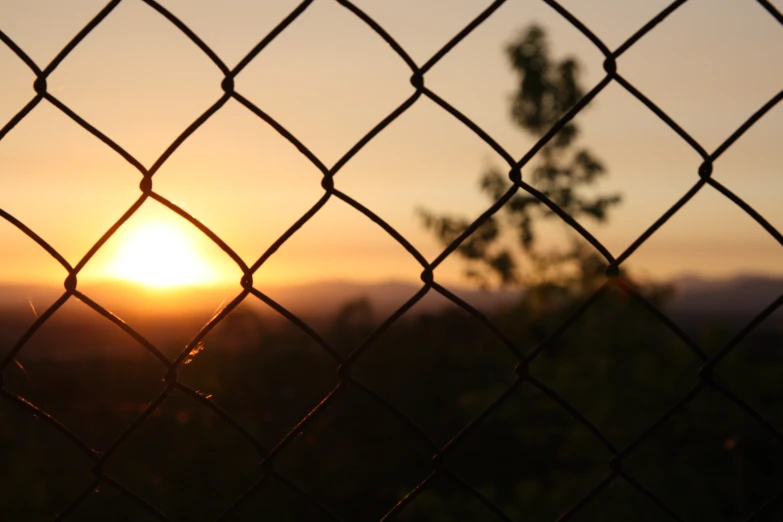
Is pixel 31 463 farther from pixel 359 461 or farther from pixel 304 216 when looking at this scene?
pixel 304 216

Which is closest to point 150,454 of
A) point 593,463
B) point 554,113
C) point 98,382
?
point 98,382

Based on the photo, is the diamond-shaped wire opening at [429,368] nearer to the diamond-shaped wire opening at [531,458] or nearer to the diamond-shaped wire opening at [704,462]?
the diamond-shaped wire opening at [531,458]

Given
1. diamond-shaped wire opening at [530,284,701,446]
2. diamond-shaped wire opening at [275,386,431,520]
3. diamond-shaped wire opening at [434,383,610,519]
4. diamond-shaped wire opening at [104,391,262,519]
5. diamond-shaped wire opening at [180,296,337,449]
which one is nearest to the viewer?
diamond-shaped wire opening at [104,391,262,519]

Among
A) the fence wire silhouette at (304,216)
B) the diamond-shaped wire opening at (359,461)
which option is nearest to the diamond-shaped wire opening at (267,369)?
the diamond-shaped wire opening at (359,461)

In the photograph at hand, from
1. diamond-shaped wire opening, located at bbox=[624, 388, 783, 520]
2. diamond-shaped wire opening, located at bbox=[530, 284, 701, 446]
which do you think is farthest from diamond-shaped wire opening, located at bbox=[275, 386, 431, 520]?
diamond-shaped wire opening, located at bbox=[530, 284, 701, 446]

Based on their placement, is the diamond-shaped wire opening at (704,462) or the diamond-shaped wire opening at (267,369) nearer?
the diamond-shaped wire opening at (704,462)

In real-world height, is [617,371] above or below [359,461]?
below

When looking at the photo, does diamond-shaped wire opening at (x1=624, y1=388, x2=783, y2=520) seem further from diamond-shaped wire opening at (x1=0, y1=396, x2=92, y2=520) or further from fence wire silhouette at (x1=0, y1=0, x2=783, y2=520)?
fence wire silhouette at (x1=0, y1=0, x2=783, y2=520)

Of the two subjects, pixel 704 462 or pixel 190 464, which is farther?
pixel 704 462

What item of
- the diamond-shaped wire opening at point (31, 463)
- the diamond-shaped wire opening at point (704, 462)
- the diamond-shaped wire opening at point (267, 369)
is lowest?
the diamond-shaped wire opening at point (31, 463)

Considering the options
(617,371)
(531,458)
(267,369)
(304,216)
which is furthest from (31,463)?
(304,216)

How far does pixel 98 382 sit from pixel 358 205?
9.42 meters

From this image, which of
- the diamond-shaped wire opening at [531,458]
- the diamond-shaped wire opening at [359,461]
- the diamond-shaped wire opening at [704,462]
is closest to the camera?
the diamond-shaped wire opening at [531,458]

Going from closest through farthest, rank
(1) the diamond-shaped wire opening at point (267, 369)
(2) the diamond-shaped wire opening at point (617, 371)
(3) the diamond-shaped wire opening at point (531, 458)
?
(3) the diamond-shaped wire opening at point (531, 458) → (2) the diamond-shaped wire opening at point (617, 371) → (1) the diamond-shaped wire opening at point (267, 369)
